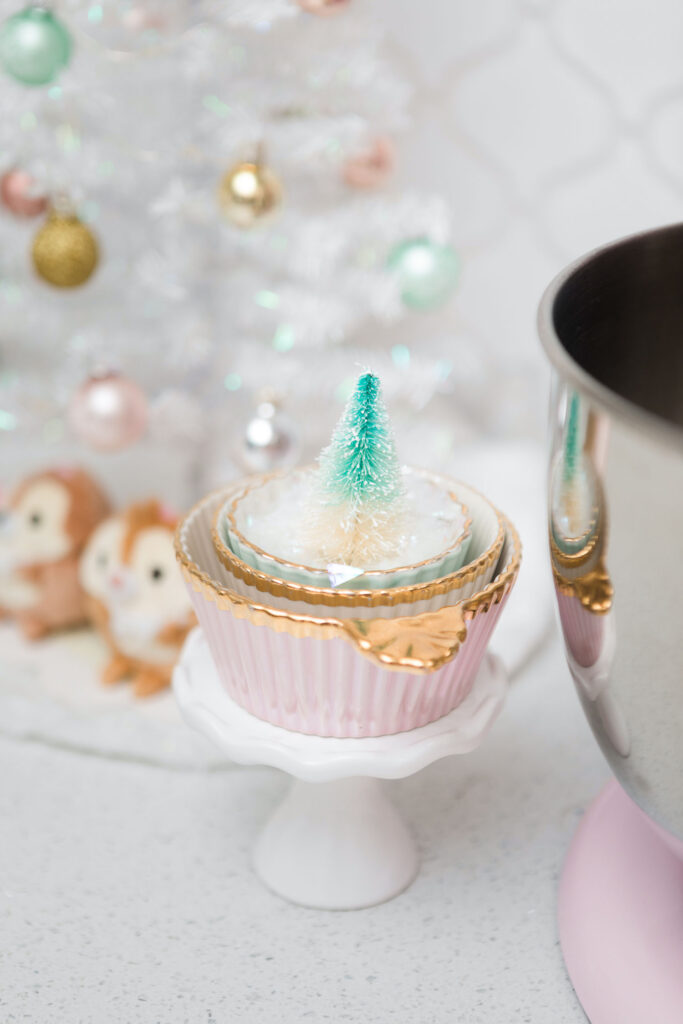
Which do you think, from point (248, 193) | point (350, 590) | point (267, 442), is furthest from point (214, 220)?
Answer: point (350, 590)

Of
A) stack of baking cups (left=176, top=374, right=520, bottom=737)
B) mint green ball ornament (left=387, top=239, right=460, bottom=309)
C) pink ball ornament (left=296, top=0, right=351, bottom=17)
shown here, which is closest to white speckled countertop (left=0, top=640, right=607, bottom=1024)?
stack of baking cups (left=176, top=374, right=520, bottom=737)

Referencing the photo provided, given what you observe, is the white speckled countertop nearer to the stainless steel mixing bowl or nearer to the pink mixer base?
the pink mixer base

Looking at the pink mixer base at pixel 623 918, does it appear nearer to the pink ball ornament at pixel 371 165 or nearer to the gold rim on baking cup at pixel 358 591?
the gold rim on baking cup at pixel 358 591

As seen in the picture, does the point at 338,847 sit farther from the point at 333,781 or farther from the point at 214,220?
the point at 214,220

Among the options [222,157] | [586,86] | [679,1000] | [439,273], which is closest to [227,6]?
[222,157]

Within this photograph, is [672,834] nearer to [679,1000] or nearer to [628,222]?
[679,1000]

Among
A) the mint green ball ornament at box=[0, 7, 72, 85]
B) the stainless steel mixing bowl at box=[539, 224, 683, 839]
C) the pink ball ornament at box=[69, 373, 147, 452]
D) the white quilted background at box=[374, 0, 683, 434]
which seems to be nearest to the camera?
the stainless steel mixing bowl at box=[539, 224, 683, 839]
